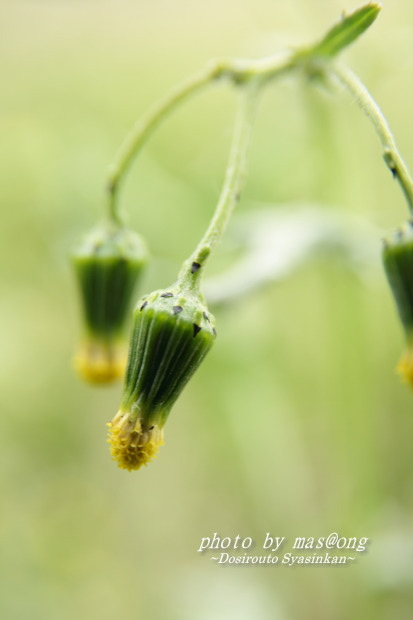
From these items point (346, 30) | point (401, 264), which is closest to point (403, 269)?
point (401, 264)

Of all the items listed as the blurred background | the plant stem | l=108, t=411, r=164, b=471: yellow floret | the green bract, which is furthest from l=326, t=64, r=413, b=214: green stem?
the blurred background

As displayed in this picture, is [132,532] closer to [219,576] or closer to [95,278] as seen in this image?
[219,576]

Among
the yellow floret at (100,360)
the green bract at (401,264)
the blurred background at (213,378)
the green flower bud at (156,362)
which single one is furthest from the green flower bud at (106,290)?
the green bract at (401,264)

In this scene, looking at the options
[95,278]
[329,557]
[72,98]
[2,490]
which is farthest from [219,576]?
[72,98]

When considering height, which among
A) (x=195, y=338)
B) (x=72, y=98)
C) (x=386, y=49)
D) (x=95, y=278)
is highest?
(x=72, y=98)

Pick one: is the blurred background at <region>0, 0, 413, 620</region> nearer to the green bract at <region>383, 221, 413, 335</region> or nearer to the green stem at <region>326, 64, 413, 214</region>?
the green bract at <region>383, 221, 413, 335</region>

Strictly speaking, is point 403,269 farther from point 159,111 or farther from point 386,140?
point 159,111

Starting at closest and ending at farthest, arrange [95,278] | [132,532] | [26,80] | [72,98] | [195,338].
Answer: [195,338], [95,278], [132,532], [72,98], [26,80]
